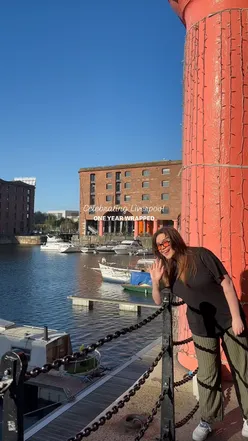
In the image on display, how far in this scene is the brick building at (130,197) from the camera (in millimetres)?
62938

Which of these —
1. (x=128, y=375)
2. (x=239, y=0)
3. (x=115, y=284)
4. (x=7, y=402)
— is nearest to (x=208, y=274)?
(x=7, y=402)

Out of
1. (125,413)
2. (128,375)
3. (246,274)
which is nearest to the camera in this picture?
(125,413)

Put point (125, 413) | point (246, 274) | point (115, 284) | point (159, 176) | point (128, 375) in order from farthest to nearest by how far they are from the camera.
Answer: point (159, 176)
point (115, 284)
point (128, 375)
point (246, 274)
point (125, 413)

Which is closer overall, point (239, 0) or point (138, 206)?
point (239, 0)

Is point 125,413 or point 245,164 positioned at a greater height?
point 245,164

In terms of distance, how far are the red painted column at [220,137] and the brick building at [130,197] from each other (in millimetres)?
55513

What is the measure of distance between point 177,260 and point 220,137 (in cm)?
233

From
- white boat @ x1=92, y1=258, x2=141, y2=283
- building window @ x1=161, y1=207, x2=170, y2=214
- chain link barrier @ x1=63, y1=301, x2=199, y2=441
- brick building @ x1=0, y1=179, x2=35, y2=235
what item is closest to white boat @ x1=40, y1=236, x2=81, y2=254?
building window @ x1=161, y1=207, x2=170, y2=214

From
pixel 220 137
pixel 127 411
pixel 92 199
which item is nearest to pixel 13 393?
pixel 127 411

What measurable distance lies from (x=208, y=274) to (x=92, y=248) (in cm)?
6209

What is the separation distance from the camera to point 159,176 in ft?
208

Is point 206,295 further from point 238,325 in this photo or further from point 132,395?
point 132,395

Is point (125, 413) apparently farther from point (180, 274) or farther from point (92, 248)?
point (92, 248)

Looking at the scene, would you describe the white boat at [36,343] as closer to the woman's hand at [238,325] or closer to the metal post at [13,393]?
the woman's hand at [238,325]
